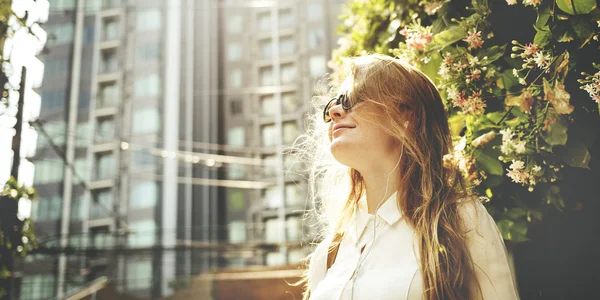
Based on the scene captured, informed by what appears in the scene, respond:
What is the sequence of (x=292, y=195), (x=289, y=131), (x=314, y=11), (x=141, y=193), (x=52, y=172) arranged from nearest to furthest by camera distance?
(x=52, y=172) < (x=141, y=193) < (x=314, y=11) < (x=289, y=131) < (x=292, y=195)

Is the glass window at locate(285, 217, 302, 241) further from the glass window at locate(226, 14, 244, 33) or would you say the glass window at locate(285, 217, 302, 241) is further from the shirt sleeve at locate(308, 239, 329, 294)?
the shirt sleeve at locate(308, 239, 329, 294)

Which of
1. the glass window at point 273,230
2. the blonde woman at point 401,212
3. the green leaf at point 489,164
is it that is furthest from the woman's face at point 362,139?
the glass window at point 273,230

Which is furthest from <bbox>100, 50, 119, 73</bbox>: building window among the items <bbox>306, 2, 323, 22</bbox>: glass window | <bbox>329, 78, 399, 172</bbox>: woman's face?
<bbox>329, 78, 399, 172</bbox>: woman's face

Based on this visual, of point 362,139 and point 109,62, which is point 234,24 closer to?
point 109,62

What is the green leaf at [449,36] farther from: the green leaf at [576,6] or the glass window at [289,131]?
the glass window at [289,131]

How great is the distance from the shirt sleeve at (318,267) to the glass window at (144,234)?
12.8m

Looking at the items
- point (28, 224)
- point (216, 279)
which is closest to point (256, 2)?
point (216, 279)

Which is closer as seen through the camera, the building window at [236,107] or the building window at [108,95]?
the building window at [108,95]

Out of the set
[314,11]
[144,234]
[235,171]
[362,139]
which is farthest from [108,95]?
[362,139]

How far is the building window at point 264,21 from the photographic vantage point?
21.0m

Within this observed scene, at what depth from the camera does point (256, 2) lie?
832 inches

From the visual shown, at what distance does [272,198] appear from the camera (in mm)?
20250

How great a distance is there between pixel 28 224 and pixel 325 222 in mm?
1097

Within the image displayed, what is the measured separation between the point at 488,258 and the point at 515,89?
1.37 ft
